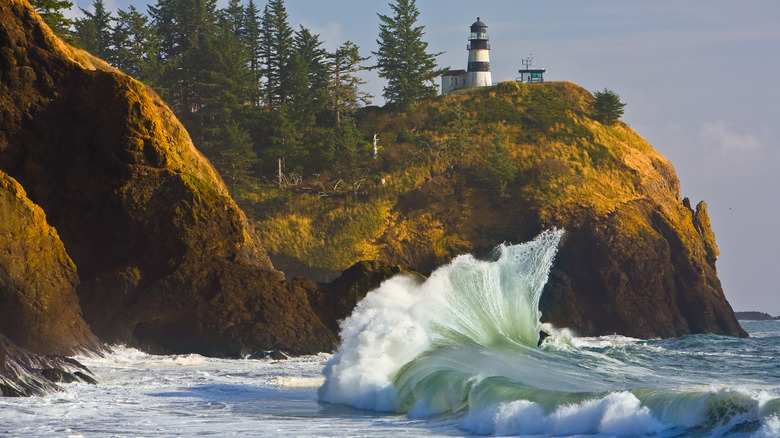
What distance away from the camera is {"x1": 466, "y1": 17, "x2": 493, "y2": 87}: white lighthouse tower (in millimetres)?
67625

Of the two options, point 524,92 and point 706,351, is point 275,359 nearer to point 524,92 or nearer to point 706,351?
point 706,351

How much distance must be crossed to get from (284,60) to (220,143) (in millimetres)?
13044

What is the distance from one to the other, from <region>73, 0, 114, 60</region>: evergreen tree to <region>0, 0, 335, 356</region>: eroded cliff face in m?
29.7

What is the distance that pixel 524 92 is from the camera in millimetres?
62281

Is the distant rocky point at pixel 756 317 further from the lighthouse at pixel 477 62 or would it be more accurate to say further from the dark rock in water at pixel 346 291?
the dark rock in water at pixel 346 291

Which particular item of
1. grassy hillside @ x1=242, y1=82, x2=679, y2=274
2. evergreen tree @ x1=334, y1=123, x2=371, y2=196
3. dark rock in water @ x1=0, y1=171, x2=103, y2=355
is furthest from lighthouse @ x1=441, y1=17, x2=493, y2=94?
dark rock in water @ x1=0, y1=171, x2=103, y2=355

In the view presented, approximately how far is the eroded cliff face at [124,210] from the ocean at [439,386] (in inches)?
65.9

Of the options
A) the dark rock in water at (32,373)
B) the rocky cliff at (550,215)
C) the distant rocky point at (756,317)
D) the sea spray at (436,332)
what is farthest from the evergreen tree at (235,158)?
the distant rocky point at (756,317)

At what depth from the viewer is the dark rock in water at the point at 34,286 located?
23.4 m

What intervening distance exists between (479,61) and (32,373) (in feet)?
179

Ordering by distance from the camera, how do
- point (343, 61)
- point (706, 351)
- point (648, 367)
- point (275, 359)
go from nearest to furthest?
point (648, 367)
point (275, 359)
point (706, 351)
point (343, 61)

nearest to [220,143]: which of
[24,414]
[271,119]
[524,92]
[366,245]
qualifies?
[271,119]

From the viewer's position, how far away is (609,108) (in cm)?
5925

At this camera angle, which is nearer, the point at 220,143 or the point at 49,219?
the point at 49,219
